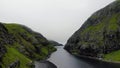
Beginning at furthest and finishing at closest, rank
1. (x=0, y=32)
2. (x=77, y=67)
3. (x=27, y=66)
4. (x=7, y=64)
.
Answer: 1. (x=77, y=67)
2. (x=0, y=32)
3. (x=27, y=66)
4. (x=7, y=64)

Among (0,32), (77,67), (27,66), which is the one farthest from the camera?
(77,67)

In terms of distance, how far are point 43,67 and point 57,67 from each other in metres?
10.5

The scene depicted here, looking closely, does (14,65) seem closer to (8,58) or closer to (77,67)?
(8,58)

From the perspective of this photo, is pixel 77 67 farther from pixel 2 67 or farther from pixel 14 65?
pixel 2 67

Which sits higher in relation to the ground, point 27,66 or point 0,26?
point 0,26

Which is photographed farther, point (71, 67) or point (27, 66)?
point (71, 67)

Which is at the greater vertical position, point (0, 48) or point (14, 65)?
point (0, 48)

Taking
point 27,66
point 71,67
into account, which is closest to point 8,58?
point 27,66

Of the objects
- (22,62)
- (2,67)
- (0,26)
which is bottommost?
(22,62)

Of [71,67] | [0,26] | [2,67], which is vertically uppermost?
[0,26]

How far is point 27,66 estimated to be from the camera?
14250 cm

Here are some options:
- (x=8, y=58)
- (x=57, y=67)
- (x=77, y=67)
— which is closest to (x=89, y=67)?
(x=77, y=67)

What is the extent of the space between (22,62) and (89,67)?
48.0m

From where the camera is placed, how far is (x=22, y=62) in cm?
14550
